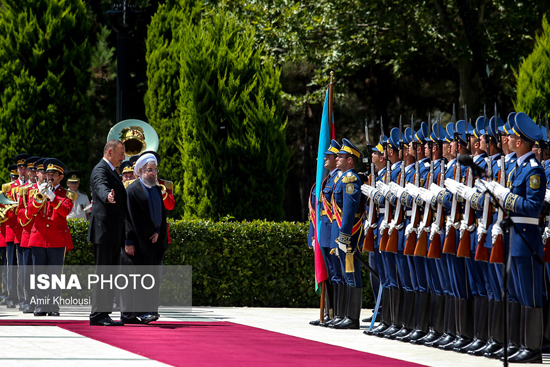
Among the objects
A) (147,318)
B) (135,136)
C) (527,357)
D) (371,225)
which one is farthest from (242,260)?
(527,357)

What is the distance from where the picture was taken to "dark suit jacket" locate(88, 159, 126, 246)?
10188 mm

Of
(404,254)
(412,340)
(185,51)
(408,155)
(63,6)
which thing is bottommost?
(412,340)

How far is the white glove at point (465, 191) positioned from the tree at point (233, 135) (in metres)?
7.00

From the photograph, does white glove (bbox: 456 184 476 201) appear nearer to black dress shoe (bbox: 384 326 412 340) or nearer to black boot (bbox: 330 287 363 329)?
black dress shoe (bbox: 384 326 412 340)

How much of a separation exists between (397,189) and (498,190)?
166 centimetres

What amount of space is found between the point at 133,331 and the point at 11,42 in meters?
11.8

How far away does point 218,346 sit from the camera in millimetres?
8578

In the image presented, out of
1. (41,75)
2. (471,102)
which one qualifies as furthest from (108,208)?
(471,102)

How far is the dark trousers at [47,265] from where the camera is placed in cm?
1198

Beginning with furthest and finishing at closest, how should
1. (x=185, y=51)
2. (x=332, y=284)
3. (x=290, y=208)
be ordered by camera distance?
(x=290, y=208) → (x=185, y=51) → (x=332, y=284)

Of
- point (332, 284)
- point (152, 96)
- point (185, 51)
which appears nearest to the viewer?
point (332, 284)

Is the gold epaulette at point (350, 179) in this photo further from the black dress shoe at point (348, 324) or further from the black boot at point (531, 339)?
the black boot at point (531, 339)

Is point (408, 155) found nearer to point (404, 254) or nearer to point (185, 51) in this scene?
point (404, 254)

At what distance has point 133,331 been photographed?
32.0ft
